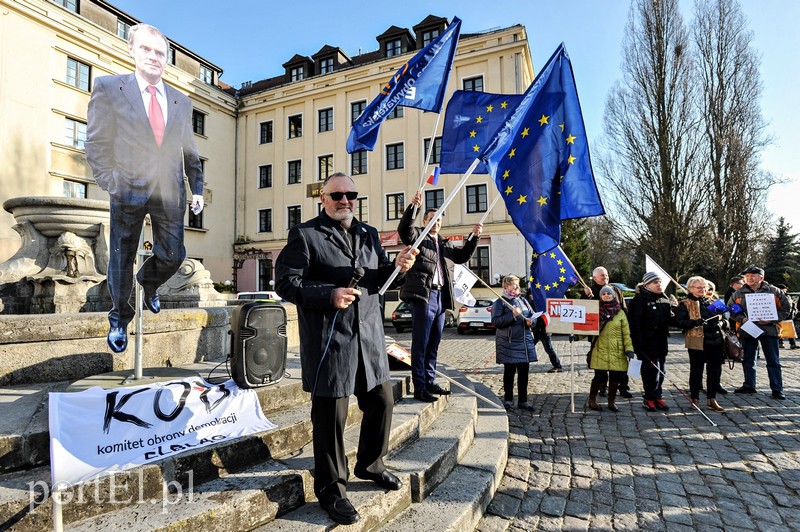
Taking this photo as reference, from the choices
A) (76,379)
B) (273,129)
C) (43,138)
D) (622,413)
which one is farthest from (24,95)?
(622,413)

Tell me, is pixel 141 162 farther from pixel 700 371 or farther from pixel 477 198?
pixel 477 198

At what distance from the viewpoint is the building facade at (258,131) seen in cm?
1980

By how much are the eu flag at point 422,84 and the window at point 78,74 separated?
2066 centimetres

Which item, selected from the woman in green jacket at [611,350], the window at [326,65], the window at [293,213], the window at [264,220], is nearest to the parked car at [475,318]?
the woman in green jacket at [611,350]

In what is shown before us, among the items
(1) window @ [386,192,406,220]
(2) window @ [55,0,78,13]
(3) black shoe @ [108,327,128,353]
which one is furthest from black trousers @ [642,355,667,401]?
(2) window @ [55,0,78,13]

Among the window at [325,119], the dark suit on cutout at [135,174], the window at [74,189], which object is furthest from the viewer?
the window at [325,119]

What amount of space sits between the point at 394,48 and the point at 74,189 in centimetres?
2007

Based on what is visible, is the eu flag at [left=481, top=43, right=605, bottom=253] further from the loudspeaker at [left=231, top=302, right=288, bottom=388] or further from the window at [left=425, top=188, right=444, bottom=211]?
the window at [left=425, top=188, right=444, bottom=211]

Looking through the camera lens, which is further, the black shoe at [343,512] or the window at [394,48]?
the window at [394,48]

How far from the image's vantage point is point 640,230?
22.8 metres

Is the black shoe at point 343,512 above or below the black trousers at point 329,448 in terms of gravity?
below

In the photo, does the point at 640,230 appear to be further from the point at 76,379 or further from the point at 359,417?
the point at 76,379

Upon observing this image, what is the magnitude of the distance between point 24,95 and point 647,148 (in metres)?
28.6

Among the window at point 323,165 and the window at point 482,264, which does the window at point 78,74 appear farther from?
the window at point 482,264
